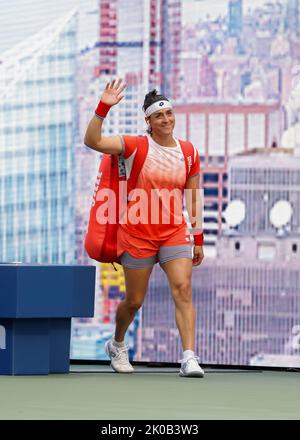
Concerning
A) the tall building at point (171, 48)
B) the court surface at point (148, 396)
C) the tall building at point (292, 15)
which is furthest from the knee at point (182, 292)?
the tall building at point (292, 15)

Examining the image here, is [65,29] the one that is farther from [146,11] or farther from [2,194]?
[2,194]

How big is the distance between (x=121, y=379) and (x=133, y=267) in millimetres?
564

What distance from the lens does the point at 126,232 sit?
6.84m

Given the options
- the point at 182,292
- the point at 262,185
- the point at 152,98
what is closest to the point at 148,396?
the point at 182,292

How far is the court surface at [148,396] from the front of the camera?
4.79 meters

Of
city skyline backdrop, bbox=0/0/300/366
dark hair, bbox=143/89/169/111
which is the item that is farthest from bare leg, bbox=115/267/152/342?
city skyline backdrop, bbox=0/0/300/366

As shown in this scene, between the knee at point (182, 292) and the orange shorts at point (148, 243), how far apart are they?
0.65 feet

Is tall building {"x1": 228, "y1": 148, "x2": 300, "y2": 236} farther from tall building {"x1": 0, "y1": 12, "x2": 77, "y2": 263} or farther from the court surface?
the court surface

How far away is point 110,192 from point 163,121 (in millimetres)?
438

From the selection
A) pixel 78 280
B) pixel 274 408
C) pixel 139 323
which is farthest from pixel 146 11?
pixel 274 408

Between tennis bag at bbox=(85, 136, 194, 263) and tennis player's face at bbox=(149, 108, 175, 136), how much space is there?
0.27 ft

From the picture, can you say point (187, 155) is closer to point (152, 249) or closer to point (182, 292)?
point (152, 249)

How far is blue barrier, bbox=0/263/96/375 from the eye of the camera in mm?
6551

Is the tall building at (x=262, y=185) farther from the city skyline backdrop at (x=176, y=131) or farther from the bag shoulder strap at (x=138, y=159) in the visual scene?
the bag shoulder strap at (x=138, y=159)
